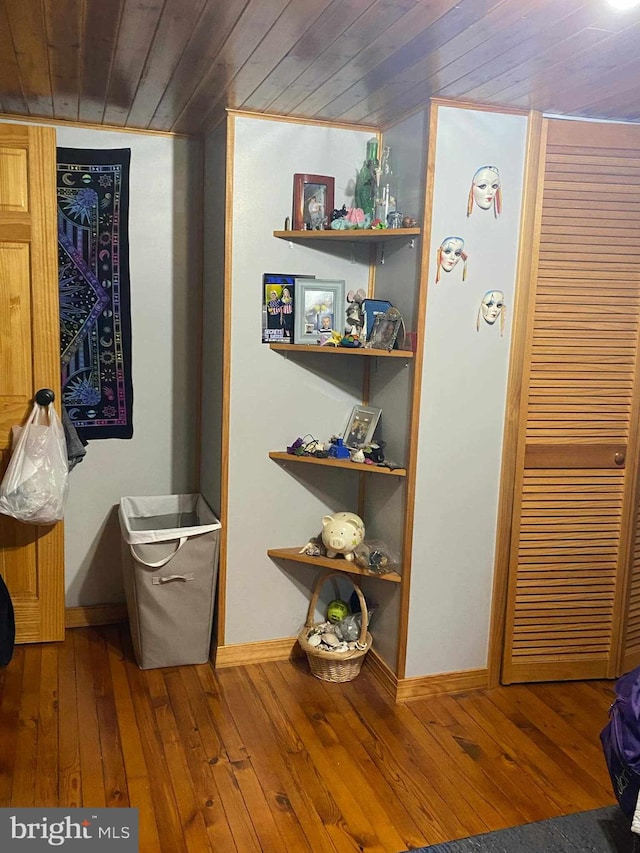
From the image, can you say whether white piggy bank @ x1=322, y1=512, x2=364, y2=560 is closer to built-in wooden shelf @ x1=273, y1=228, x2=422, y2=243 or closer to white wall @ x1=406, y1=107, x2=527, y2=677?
white wall @ x1=406, y1=107, x2=527, y2=677

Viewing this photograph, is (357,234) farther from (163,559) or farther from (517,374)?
(163,559)

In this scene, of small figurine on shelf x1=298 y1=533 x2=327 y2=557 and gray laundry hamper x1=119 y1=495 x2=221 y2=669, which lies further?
small figurine on shelf x1=298 y1=533 x2=327 y2=557

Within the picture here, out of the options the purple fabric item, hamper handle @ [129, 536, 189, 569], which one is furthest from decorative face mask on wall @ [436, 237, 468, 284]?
the purple fabric item

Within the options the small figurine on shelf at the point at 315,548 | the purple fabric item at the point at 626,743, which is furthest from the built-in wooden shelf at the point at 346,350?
the purple fabric item at the point at 626,743

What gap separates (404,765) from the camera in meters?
2.53

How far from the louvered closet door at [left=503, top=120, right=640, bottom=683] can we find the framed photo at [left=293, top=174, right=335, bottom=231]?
32.8 inches

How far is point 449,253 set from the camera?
9.07 feet

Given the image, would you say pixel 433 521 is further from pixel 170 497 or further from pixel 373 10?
pixel 373 10

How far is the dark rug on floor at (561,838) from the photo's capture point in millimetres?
2159

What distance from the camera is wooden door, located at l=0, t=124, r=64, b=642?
118 inches

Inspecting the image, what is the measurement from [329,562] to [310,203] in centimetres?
141

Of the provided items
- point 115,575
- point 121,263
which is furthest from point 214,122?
point 115,575

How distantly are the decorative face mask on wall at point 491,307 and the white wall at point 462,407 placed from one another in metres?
0.02

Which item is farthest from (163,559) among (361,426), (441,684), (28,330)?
(441,684)
